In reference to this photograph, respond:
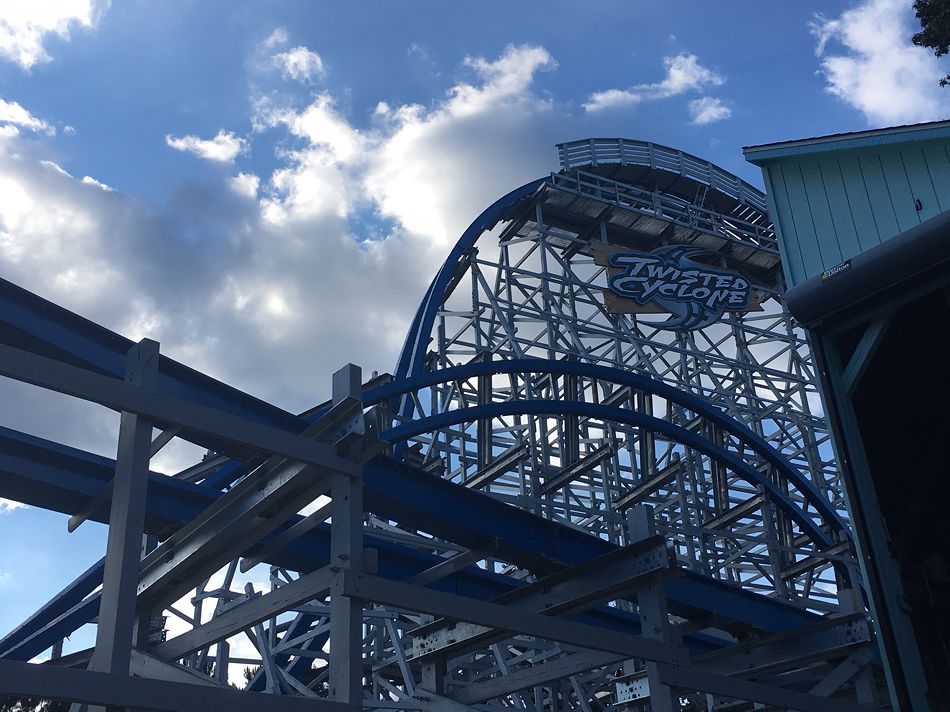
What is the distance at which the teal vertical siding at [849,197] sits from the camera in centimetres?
1045

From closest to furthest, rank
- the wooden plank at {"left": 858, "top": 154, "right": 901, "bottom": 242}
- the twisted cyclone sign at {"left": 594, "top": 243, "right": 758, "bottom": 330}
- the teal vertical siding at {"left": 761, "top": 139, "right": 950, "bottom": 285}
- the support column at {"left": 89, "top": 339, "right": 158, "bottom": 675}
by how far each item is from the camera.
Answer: the support column at {"left": 89, "top": 339, "right": 158, "bottom": 675} → the teal vertical siding at {"left": 761, "top": 139, "right": 950, "bottom": 285} → the wooden plank at {"left": 858, "top": 154, "right": 901, "bottom": 242} → the twisted cyclone sign at {"left": 594, "top": 243, "right": 758, "bottom": 330}

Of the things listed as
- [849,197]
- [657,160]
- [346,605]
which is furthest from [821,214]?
[657,160]

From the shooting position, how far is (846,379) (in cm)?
922

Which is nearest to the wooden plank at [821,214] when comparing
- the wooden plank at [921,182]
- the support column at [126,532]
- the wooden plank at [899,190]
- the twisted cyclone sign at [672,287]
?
the wooden plank at [899,190]

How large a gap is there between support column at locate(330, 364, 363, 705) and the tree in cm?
635

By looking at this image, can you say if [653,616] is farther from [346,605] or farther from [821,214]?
[821,214]

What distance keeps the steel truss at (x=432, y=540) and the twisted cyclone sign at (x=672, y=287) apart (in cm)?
62

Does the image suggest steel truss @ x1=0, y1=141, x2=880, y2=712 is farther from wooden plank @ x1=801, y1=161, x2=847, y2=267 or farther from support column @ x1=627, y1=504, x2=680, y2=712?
wooden plank @ x1=801, y1=161, x2=847, y2=267

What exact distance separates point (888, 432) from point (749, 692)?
273 centimetres

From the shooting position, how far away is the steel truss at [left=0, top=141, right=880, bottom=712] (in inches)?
260

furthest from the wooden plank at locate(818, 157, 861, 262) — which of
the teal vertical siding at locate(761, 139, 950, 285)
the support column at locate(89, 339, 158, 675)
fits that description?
the support column at locate(89, 339, 158, 675)

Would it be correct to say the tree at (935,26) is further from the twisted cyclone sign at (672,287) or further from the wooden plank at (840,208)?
the twisted cyclone sign at (672,287)

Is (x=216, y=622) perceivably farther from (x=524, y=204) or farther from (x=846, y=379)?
(x=524, y=204)

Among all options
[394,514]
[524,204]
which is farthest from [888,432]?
[524,204]
